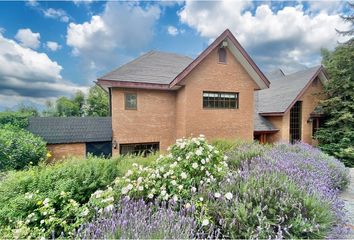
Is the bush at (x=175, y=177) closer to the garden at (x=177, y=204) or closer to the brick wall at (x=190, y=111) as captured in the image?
the garden at (x=177, y=204)

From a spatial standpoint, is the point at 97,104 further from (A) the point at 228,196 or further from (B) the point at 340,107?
(A) the point at 228,196

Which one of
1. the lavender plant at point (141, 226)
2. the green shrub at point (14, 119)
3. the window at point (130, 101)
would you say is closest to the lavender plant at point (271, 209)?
the lavender plant at point (141, 226)

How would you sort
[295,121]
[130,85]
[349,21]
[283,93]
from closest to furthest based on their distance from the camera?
[130,85] < [295,121] < [283,93] < [349,21]

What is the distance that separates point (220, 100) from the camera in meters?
12.6

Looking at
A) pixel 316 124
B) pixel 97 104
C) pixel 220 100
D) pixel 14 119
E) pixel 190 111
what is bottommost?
pixel 316 124

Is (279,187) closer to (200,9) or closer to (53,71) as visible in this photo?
(200,9)

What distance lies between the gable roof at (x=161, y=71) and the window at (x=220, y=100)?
2.10 m

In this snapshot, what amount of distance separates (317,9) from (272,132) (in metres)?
9.61

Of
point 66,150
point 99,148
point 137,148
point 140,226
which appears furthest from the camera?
point 137,148

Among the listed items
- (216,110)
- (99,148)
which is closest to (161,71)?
(216,110)

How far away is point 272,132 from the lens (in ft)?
52.6

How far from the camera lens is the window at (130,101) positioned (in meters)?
11.4

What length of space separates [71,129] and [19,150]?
10.0 ft

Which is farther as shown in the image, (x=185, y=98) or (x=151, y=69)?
(x=151, y=69)
